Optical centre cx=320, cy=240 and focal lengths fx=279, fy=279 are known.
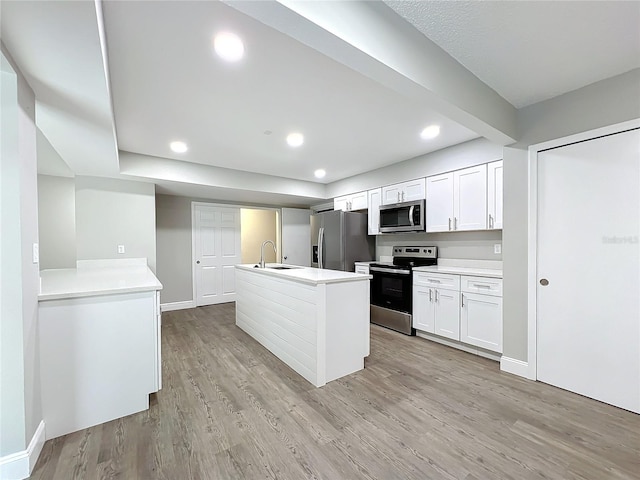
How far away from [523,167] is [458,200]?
918mm

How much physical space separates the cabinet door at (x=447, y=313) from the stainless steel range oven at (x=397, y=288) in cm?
38

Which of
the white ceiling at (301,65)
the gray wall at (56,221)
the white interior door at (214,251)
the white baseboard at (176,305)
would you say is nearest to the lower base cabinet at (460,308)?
the white ceiling at (301,65)

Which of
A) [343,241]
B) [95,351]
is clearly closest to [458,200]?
[343,241]

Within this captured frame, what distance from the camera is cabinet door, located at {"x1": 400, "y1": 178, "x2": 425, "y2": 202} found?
3.89m

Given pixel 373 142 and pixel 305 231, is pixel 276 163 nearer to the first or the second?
pixel 373 142

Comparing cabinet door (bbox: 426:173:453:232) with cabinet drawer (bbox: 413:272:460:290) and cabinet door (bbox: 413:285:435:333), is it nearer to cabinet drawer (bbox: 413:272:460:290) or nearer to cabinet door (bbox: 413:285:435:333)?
cabinet drawer (bbox: 413:272:460:290)

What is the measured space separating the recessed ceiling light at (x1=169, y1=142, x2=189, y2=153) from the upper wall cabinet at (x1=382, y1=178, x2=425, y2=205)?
2.88m

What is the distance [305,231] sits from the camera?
22.3 feet

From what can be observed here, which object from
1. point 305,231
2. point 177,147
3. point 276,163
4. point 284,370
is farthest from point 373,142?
point 305,231

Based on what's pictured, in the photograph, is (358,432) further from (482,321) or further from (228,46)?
(228,46)

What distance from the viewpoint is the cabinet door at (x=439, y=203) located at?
355 cm

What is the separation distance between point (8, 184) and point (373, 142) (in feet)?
10.2

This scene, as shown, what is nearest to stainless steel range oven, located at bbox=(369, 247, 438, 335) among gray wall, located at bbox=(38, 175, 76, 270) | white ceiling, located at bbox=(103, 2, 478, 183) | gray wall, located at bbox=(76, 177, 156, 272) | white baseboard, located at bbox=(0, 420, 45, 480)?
white ceiling, located at bbox=(103, 2, 478, 183)

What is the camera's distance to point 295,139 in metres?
3.22
